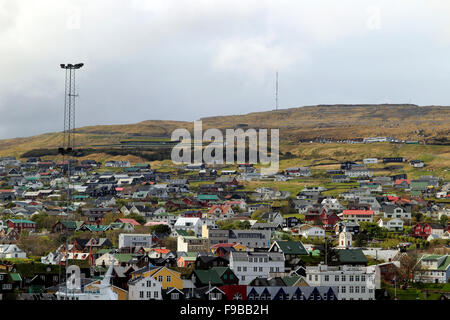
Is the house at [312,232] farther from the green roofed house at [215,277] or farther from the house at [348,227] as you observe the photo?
the green roofed house at [215,277]

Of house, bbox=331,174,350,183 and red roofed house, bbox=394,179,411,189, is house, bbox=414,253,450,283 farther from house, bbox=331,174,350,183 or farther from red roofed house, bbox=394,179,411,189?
house, bbox=331,174,350,183

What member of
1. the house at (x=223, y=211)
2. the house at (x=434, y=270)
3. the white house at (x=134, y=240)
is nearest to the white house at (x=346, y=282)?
the house at (x=434, y=270)

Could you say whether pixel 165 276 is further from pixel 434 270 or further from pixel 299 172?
pixel 299 172

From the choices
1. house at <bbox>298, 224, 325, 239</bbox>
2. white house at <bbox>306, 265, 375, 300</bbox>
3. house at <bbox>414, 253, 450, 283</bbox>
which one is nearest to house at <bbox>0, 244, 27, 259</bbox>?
white house at <bbox>306, 265, 375, 300</bbox>

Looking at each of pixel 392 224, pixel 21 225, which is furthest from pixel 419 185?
pixel 21 225

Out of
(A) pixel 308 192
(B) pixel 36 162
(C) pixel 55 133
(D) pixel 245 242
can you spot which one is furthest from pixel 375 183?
(C) pixel 55 133
